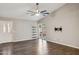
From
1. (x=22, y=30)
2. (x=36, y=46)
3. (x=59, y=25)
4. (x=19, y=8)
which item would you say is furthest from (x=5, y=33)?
(x=59, y=25)

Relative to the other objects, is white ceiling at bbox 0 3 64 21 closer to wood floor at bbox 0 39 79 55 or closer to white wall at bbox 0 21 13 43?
white wall at bbox 0 21 13 43

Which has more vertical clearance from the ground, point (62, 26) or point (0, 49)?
point (62, 26)

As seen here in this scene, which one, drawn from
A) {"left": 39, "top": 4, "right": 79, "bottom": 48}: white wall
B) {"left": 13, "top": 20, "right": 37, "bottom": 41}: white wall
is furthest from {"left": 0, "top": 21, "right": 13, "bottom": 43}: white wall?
{"left": 39, "top": 4, "right": 79, "bottom": 48}: white wall

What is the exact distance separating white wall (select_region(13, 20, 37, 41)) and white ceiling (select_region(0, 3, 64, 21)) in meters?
0.10

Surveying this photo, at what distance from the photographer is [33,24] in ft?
5.65

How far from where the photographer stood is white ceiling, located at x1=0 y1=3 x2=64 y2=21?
1425 mm

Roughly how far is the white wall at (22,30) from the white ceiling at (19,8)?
0.10 m

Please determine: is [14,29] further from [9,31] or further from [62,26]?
[62,26]

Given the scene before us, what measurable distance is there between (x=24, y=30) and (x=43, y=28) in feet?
1.09

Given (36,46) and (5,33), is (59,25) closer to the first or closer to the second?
(36,46)

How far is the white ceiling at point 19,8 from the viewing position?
4.68 ft

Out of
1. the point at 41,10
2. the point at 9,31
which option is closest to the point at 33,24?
the point at 41,10

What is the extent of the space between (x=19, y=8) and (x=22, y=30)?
1.28ft
